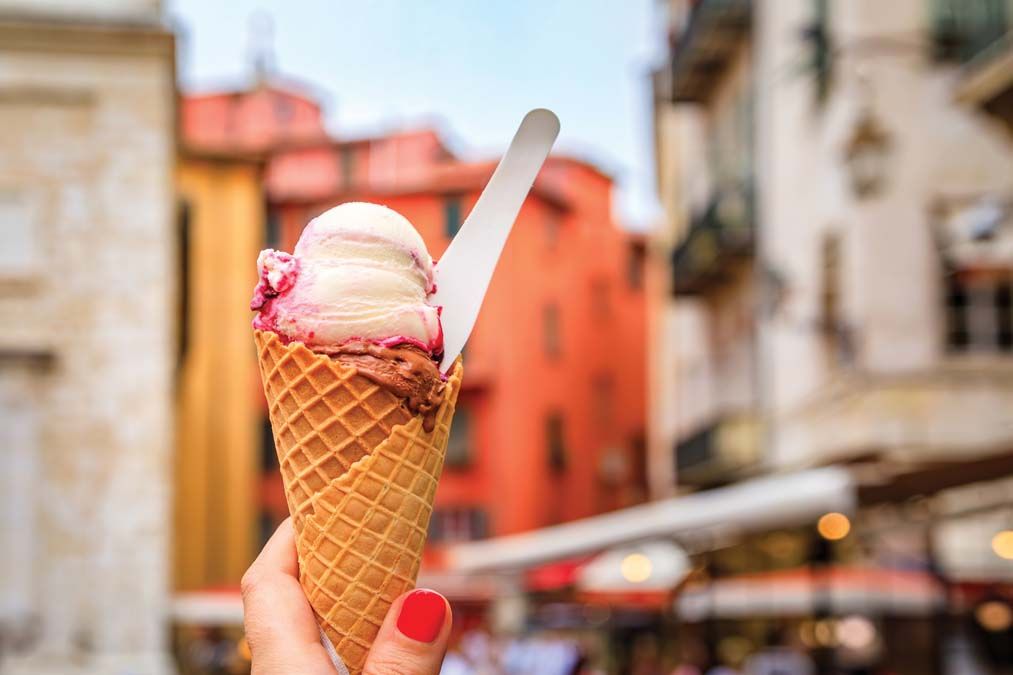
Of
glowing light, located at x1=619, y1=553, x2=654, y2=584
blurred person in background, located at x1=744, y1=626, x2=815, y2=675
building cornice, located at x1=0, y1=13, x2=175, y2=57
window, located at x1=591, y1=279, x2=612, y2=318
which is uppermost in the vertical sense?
building cornice, located at x1=0, y1=13, x2=175, y2=57

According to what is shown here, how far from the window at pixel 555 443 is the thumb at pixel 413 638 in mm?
43128

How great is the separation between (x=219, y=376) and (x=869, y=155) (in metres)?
19.7

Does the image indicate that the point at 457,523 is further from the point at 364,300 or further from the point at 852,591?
the point at 364,300

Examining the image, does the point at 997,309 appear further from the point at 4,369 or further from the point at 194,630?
the point at 194,630

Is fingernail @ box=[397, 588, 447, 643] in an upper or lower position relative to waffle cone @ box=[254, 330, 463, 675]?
lower

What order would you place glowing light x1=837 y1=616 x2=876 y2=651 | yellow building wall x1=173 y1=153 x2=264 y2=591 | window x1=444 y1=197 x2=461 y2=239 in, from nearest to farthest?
glowing light x1=837 y1=616 x2=876 y2=651 → yellow building wall x1=173 y1=153 x2=264 y2=591 → window x1=444 y1=197 x2=461 y2=239

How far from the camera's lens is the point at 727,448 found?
24.0m

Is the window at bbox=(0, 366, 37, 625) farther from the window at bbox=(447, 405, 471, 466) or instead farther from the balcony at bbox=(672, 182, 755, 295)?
the window at bbox=(447, 405, 471, 466)

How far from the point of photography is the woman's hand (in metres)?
2.53

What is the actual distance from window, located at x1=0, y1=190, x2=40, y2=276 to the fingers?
17169mm

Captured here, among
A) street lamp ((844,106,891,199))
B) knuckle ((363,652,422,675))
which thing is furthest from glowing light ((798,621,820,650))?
knuckle ((363,652,422,675))

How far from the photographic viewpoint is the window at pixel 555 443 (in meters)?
45.7

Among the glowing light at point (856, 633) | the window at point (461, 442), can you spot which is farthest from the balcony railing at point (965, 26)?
the window at point (461, 442)

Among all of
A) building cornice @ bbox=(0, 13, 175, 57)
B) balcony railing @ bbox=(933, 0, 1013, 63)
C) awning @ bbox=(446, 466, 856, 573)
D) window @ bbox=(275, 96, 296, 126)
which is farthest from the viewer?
window @ bbox=(275, 96, 296, 126)
